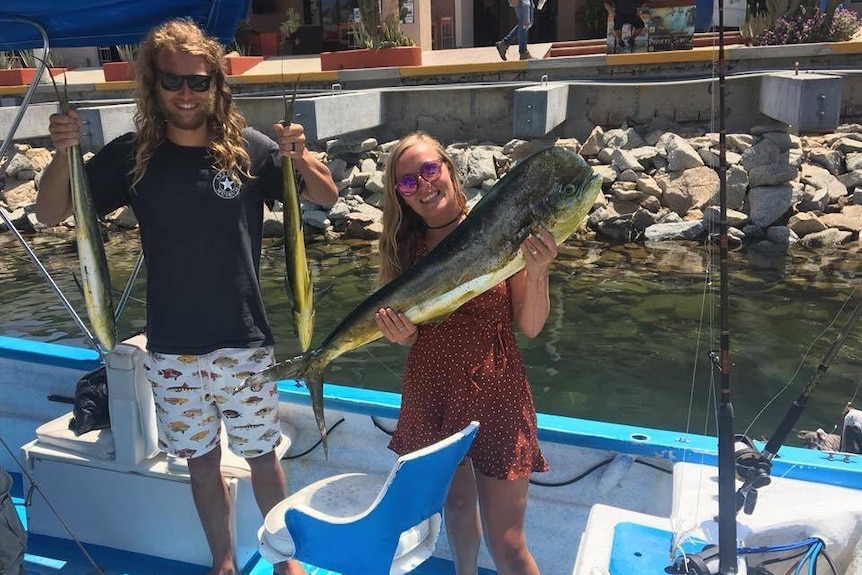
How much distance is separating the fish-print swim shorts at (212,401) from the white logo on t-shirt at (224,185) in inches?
23.5

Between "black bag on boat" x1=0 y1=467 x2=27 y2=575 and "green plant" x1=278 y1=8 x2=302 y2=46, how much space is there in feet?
70.7

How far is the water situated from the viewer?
6.79 meters

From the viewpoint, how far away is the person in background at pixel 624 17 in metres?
14.3

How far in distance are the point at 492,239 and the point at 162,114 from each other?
1.38 meters

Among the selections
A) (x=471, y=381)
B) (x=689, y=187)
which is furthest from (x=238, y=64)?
(x=471, y=381)

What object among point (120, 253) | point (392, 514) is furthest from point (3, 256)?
point (392, 514)

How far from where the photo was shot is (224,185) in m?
2.70

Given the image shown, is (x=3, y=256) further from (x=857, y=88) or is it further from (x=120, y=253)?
(x=857, y=88)

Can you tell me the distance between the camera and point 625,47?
562 inches

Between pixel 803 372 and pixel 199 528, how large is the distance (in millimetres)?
6170

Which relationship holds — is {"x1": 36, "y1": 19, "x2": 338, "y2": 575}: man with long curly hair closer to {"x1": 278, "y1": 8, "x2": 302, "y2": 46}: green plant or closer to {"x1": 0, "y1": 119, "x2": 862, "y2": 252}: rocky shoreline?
{"x1": 0, "y1": 119, "x2": 862, "y2": 252}: rocky shoreline

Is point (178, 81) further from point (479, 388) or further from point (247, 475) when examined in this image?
point (247, 475)

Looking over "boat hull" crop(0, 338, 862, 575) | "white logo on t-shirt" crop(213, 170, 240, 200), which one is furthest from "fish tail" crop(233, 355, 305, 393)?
"boat hull" crop(0, 338, 862, 575)

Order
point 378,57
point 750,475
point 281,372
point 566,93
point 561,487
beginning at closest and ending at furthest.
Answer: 1. point 750,475
2. point 281,372
3. point 561,487
4. point 566,93
5. point 378,57
